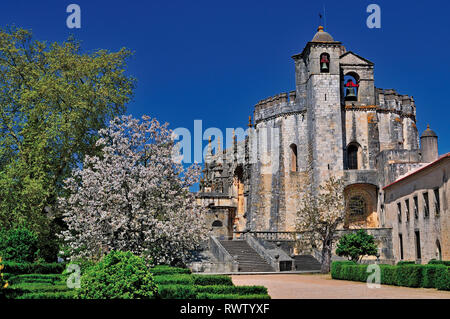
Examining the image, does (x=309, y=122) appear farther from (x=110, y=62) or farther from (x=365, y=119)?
(x=110, y=62)

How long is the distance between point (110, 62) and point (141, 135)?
7208 millimetres

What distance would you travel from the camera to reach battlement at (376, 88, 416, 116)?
40.9 m

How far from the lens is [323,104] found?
38.9 m

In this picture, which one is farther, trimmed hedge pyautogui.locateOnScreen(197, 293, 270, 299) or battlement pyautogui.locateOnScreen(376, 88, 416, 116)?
battlement pyautogui.locateOnScreen(376, 88, 416, 116)

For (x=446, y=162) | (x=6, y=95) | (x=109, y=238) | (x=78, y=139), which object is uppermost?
(x=6, y=95)

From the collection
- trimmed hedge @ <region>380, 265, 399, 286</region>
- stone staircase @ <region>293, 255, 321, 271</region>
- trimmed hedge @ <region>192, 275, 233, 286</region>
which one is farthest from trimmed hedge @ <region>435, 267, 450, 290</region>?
stone staircase @ <region>293, 255, 321, 271</region>

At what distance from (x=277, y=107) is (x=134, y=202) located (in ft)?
79.5

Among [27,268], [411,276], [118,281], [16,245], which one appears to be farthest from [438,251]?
[16,245]

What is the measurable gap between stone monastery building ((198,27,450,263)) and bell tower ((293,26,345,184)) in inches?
3.3

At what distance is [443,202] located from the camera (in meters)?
23.9

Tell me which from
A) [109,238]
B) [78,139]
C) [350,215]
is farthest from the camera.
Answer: [350,215]

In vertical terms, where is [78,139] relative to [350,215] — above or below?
above

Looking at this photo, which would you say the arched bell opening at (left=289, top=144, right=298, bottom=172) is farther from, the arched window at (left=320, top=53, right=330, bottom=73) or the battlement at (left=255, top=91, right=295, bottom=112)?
the arched window at (left=320, top=53, right=330, bottom=73)
